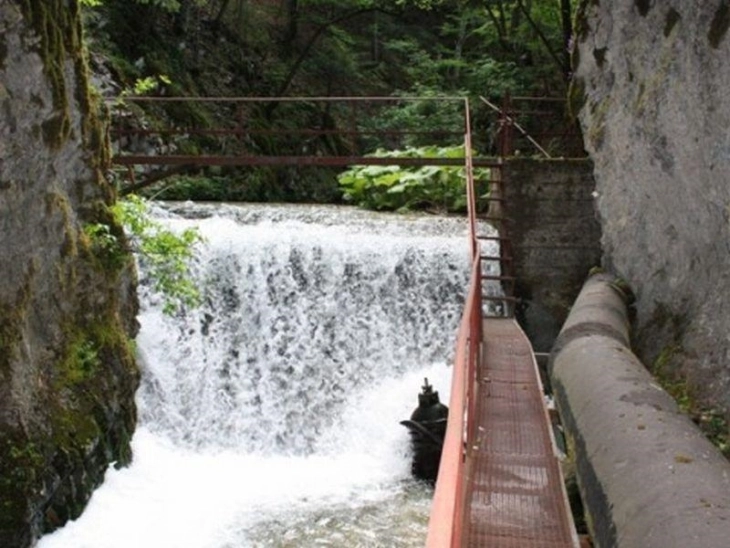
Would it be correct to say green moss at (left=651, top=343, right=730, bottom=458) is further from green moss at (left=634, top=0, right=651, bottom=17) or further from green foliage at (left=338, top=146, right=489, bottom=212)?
green foliage at (left=338, top=146, right=489, bottom=212)

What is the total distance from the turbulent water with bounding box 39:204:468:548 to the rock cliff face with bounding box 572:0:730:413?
3.06 meters

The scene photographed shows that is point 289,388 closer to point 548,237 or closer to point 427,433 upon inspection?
point 427,433

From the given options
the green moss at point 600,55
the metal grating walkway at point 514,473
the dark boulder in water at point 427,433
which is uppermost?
the green moss at point 600,55

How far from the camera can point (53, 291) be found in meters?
8.48

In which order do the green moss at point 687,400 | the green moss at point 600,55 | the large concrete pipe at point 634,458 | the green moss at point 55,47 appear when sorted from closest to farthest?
1. the large concrete pipe at point 634,458
2. the green moss at point 687,400
3. the green moss at point 55,47
4. the green moss at point 600,55

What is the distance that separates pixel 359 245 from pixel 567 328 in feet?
18.5

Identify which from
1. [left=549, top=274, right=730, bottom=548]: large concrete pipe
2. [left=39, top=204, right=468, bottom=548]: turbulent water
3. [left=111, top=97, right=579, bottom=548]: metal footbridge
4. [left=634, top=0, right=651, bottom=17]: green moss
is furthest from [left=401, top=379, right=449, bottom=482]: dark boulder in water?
[left=634, top=0, right=651, bottom=17]: green moss

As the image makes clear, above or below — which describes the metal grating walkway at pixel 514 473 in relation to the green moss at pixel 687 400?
below

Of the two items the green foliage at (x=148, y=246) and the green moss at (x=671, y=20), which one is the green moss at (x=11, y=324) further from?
the green moss at (x=671, y=20)

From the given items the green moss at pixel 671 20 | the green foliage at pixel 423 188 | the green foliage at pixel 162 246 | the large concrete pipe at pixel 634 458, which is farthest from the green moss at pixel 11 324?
the green foliage at pixel 423 188

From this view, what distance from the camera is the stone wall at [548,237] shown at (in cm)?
1318

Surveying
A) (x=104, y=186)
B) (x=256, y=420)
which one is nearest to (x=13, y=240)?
(x=104, y=186)

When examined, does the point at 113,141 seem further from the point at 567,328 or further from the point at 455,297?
the point at 567,328

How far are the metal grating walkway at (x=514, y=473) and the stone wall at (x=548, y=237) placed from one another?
16.6 ft
